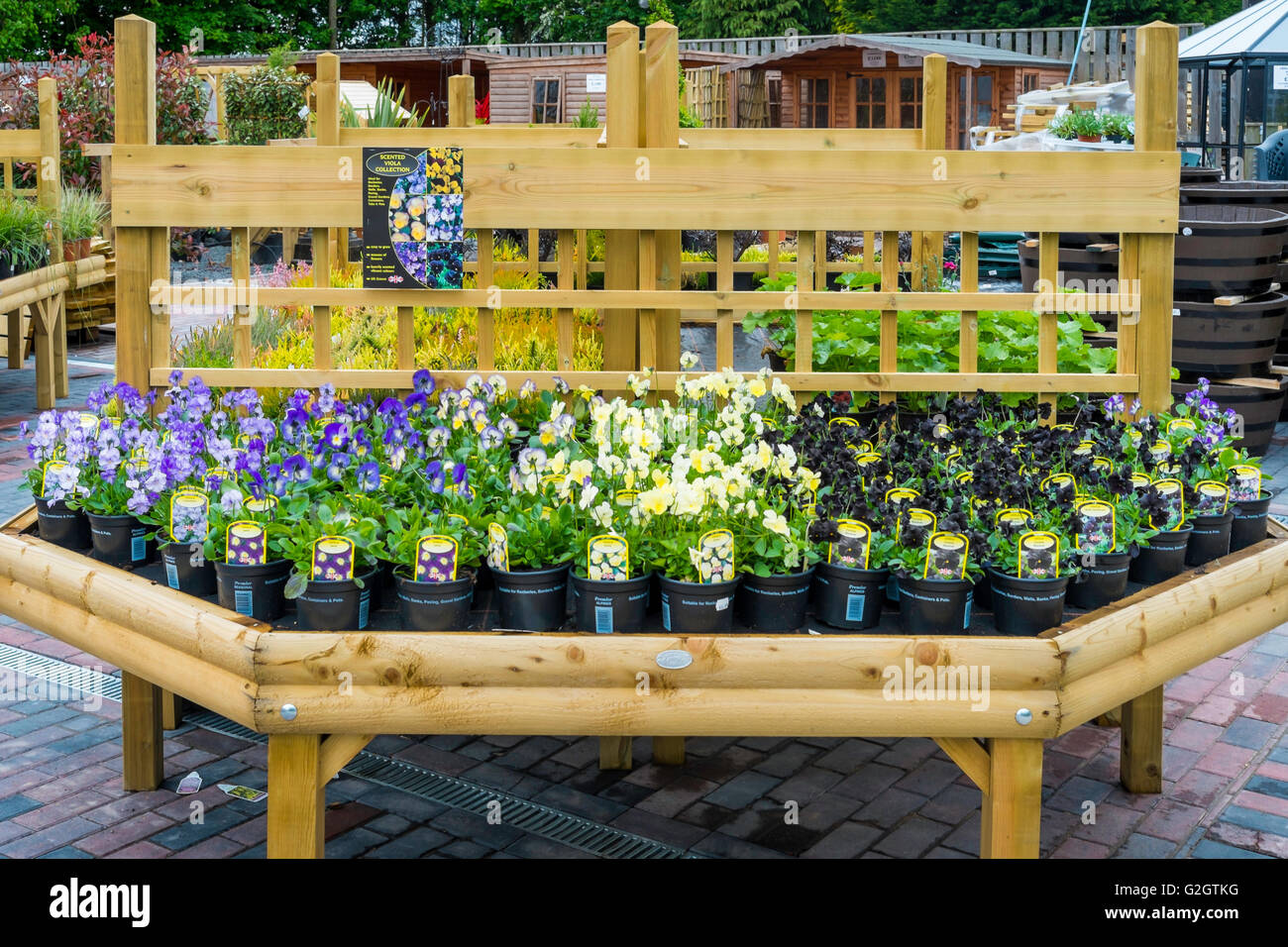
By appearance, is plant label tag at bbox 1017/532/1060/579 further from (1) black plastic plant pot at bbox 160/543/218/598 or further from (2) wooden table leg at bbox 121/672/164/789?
(2) wooden table leg at bbox 121/672/164/789

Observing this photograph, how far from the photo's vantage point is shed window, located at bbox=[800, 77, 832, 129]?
23766 millimetres

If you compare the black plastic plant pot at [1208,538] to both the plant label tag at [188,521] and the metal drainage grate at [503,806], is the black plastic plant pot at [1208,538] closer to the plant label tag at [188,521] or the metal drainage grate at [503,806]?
the metal drainage grate at [503,806]

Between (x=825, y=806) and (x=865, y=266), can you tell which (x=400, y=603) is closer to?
(x=825, y=806)

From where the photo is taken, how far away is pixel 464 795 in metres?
3.70

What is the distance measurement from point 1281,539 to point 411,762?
2.34 meters

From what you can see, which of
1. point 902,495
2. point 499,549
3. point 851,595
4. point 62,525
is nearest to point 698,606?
point 851,595

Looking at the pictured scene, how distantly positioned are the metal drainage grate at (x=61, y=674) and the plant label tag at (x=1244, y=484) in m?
3.25

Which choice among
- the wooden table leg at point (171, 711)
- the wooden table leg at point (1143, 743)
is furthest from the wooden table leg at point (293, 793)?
the wooden table leg at point (1143, 743)

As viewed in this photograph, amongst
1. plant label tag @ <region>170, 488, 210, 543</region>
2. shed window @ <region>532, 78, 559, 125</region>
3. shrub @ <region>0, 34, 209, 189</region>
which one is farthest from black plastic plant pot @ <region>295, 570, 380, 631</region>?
shed window @ <region>532, 78, 559, 125</region>

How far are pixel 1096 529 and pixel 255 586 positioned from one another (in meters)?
1.73

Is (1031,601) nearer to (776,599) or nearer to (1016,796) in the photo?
(1016,796)

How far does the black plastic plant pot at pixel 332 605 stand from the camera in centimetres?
274
